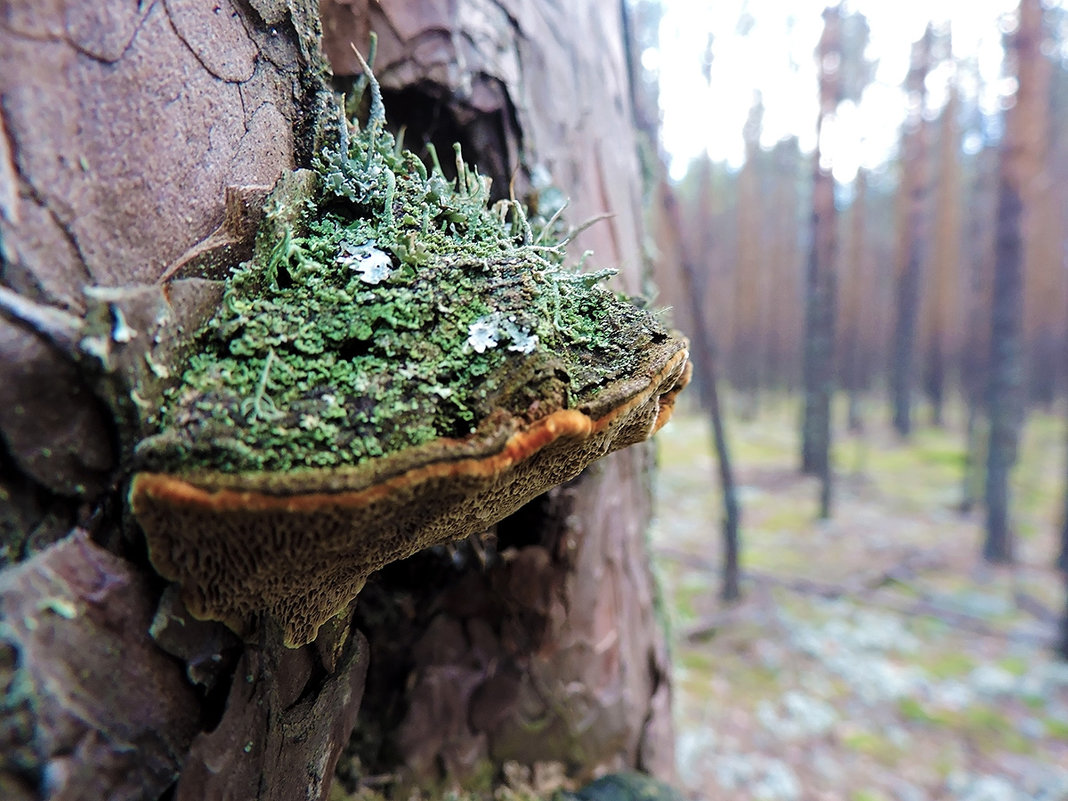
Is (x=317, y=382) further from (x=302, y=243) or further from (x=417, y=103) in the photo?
(x=417, y=103)

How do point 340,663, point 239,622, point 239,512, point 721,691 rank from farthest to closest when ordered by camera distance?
point 721,691 → point 340,663 → point 239,622 → point 239,512

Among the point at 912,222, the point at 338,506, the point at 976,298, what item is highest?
the point at 912,222

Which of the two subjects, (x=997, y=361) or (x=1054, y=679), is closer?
→ (x=1054, y=679)

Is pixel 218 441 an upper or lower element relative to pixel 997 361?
upper

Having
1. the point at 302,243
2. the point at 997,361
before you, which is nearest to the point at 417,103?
the point at 302,243

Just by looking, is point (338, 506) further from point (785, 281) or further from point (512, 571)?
point (785, 281)

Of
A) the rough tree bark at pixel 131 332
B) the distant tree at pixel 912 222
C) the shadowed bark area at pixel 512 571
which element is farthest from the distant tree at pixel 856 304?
the rough tree bark at pixel 131 332

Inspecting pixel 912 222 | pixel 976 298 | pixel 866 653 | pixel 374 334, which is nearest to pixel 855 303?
pixel 976 298
